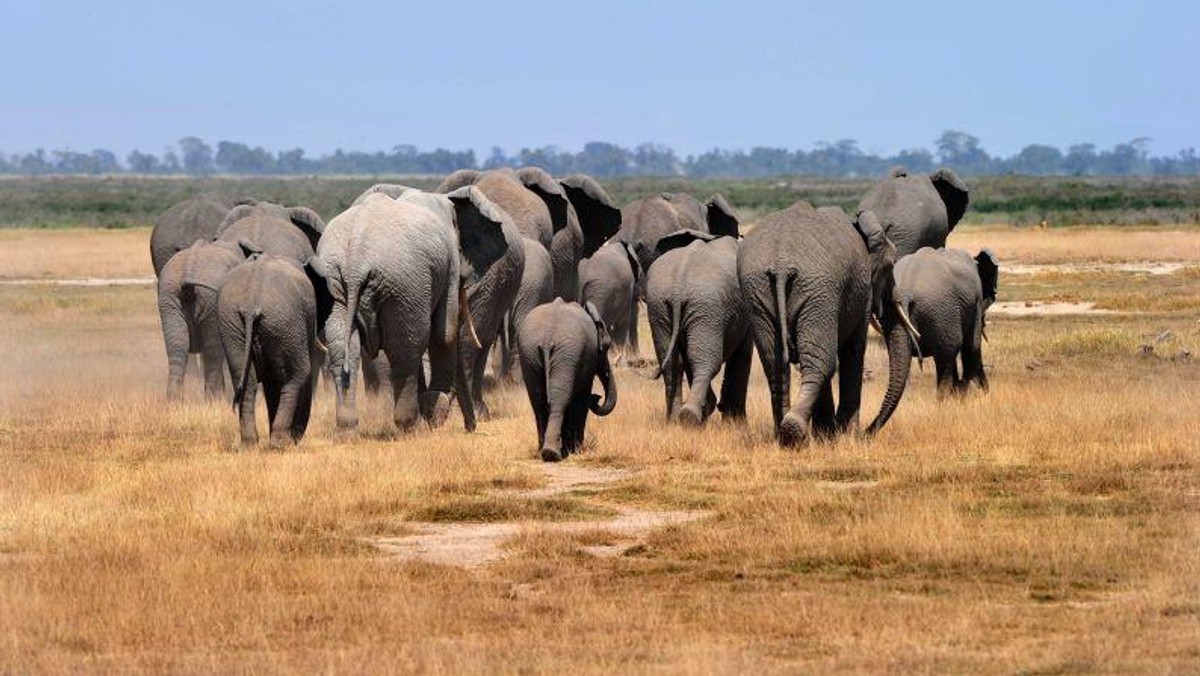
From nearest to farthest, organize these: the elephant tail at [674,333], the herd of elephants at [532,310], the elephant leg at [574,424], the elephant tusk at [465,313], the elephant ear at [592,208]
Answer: the herd of elephants at [532,310] < the elephant leg at [574,424] < the elephant tail at [674,333] < the elephant tusk at [465,313] < the elephant ear at [592,208]

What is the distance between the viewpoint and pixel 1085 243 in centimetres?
6234

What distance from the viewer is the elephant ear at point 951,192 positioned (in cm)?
2941

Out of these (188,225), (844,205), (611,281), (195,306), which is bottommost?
(844,205)

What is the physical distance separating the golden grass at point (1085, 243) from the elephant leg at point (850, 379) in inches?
1385

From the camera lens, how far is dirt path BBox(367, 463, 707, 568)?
12727 mm

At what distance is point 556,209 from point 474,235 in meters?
3.76

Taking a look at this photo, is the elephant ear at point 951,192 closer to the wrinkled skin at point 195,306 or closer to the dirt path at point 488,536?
the wrinkled skin at point 195,306

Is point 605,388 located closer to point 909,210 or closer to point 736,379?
point 736,379

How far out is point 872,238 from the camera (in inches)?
696

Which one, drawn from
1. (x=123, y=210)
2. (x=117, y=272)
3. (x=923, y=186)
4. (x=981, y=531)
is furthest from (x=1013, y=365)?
(x=123, y=210)

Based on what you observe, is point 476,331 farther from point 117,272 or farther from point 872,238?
point 117,272

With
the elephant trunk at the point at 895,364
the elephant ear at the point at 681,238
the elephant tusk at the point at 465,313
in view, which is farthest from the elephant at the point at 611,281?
the elephant trunk at the point at 895,364

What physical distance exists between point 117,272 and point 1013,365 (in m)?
31.8

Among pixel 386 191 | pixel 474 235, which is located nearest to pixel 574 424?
pixel 474 235
